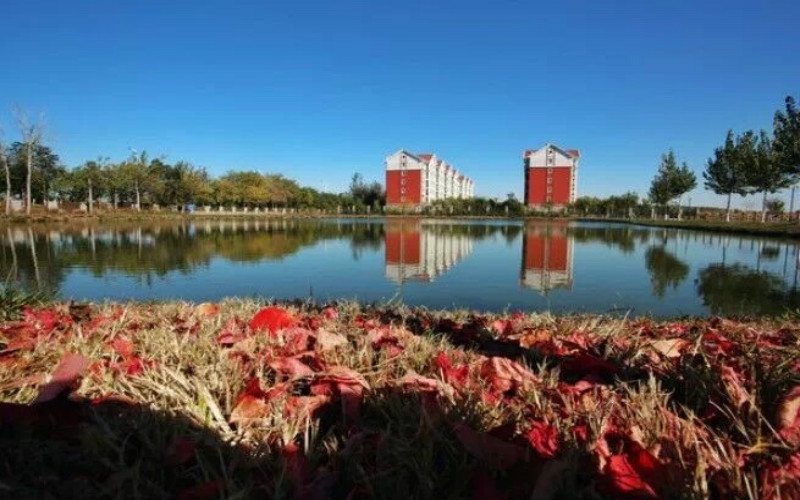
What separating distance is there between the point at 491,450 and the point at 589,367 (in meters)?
1.00

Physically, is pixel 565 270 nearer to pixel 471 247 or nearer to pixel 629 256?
pixel 629 256

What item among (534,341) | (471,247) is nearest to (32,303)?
(534,341)

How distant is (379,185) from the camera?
87.2 meters

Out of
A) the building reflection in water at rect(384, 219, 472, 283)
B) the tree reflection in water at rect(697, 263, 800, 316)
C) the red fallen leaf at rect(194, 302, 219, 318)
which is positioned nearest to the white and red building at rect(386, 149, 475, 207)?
the building reflection in water at rect(384, 219, 472, 283)

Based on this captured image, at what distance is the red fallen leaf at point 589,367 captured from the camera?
6.48 ft

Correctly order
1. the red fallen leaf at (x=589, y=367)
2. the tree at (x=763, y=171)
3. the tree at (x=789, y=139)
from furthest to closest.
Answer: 1. the tree at (x=763, y=171)
2. the tree at (x=789, y=139)
3. the red fallen leaf at (x=589, y=367)

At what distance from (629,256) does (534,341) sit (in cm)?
1819

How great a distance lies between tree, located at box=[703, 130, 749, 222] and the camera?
48.8m

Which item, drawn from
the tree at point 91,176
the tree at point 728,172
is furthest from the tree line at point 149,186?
the tree at point 728,172

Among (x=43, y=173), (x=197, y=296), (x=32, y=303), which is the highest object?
(x=43, y=173)

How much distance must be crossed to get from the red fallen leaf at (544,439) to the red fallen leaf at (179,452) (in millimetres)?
881

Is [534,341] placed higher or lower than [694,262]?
higher

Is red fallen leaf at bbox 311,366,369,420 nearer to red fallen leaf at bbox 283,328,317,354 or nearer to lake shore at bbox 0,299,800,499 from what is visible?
lake shore at bbox 0,299,800,499

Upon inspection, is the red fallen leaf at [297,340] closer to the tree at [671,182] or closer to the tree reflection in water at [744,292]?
the tree reflection in water at [744,292]
